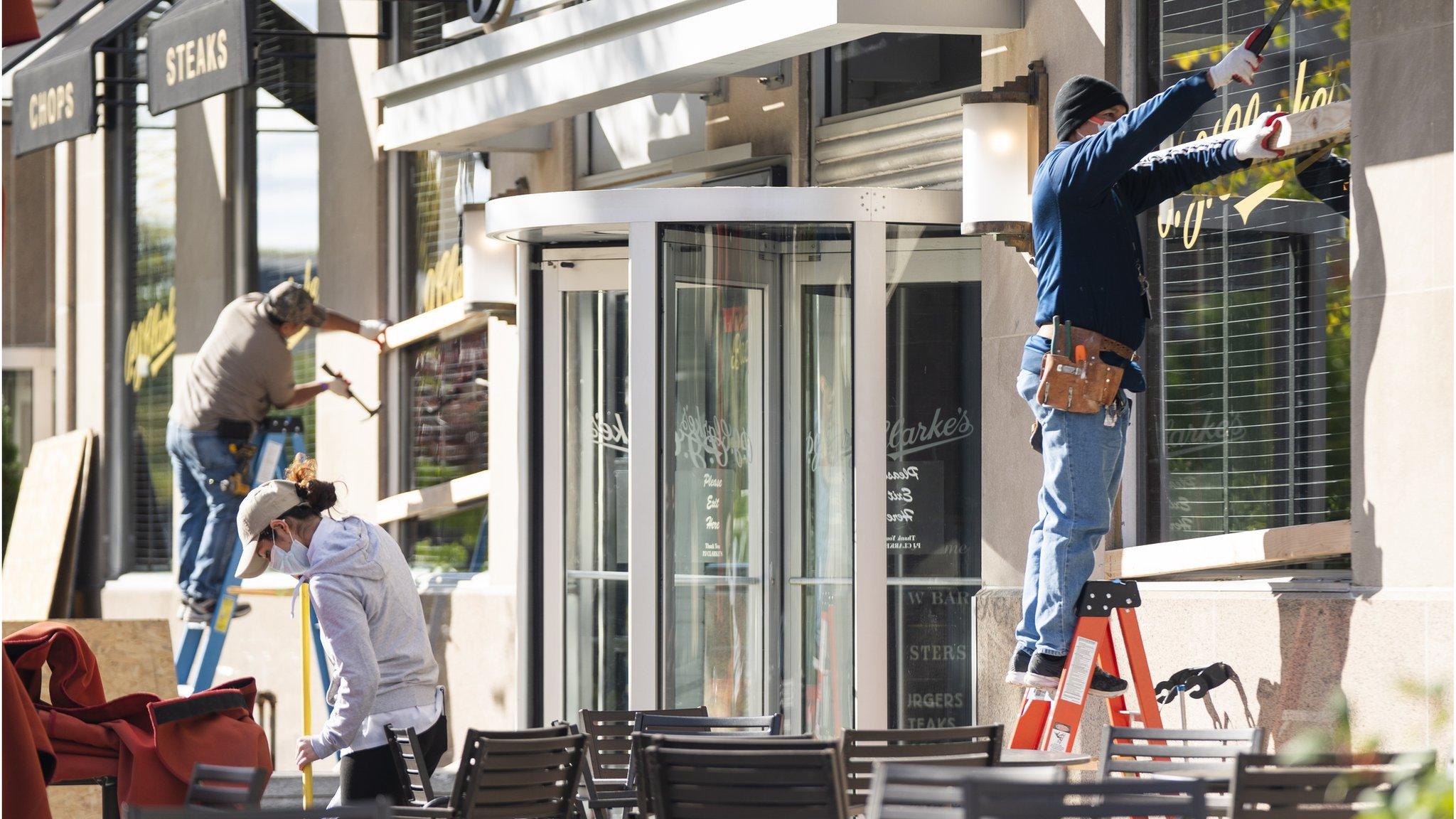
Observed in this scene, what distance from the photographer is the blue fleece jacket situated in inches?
241

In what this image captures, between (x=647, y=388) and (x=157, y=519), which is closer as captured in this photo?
(x=647, y=388)

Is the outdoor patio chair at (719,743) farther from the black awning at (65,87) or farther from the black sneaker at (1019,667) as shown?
the black awning at (65,87)

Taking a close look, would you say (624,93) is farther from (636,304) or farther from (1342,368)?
(1342,368)

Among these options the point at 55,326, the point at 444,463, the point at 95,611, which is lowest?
the point at 95,611

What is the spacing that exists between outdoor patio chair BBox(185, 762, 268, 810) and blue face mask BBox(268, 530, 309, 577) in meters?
0.98

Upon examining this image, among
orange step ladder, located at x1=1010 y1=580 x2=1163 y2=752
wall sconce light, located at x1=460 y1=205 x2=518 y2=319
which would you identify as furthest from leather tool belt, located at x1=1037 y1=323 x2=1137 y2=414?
wall sconce light, located at x1=460 y1=205 x2=518 y2=319

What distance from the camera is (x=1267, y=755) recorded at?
13.7ft

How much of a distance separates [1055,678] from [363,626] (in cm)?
201

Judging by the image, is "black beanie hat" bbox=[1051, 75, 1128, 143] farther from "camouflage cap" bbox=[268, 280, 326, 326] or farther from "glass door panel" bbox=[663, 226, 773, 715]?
"camouflage cap" bbox=[268, 280, 326, 326]

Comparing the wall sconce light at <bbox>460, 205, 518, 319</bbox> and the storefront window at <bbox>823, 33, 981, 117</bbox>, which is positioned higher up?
the storefront window at <bbox>823, 33, 981, 117</bbox>

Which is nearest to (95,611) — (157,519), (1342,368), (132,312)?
(157,519)

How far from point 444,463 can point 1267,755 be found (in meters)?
7.91

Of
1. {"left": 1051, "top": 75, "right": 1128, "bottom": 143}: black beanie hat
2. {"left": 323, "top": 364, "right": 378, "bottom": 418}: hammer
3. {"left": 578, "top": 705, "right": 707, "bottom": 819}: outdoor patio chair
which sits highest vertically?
{"left": 1051, "top": 75, "right": 1128, "bottom": 143}: black beanie hat

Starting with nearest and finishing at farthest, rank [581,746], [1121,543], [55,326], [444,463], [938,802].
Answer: [938,802] < [581,746] < [1121,543] < [444,463] < [55,326]
